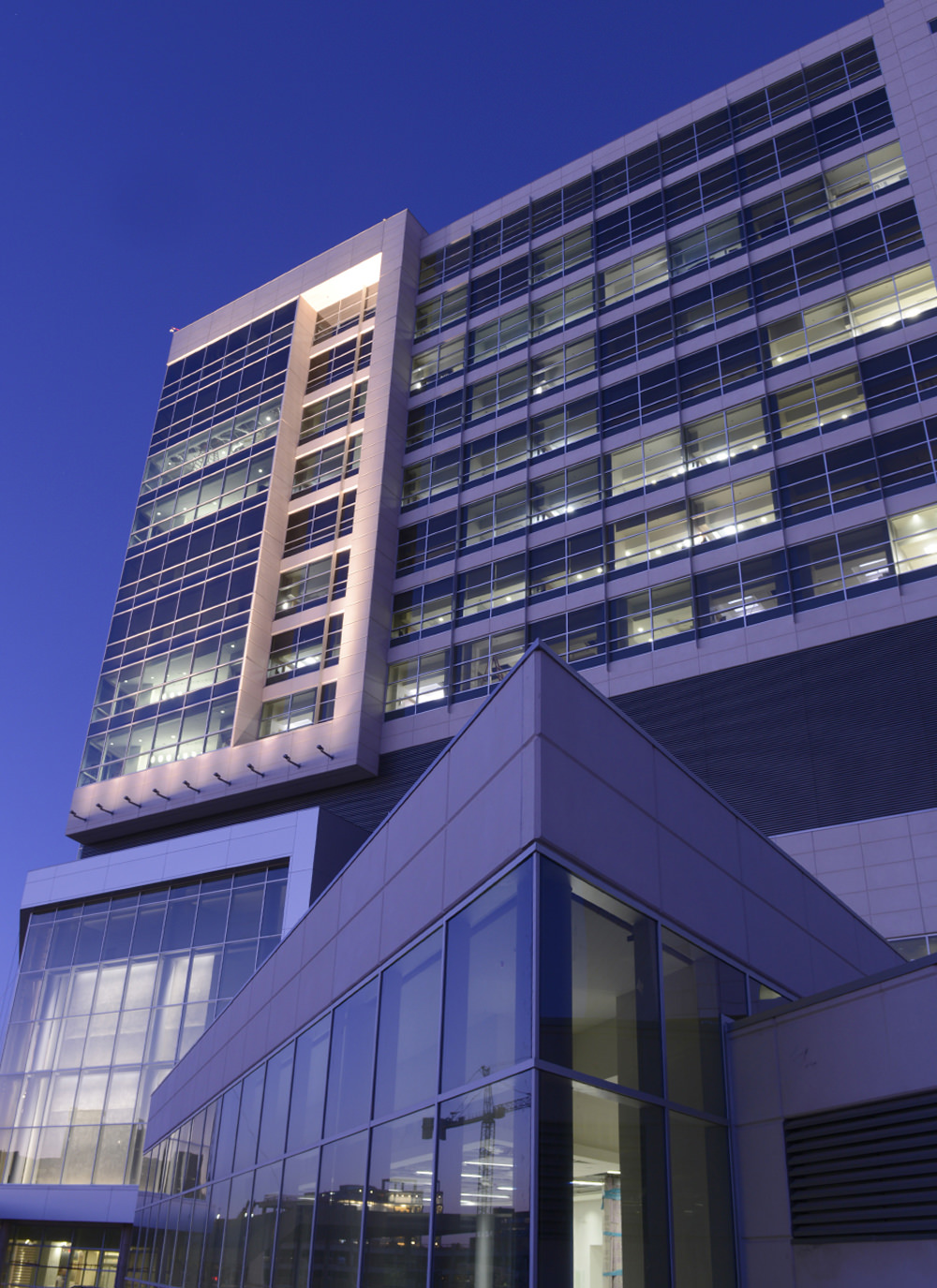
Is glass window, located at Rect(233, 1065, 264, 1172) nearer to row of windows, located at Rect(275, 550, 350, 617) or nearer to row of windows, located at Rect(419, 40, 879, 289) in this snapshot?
row of windows, located at Rect(275, 550, 350, 617)

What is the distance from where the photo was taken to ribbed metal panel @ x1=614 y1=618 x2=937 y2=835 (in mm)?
30844

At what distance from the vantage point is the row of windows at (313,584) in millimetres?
47906

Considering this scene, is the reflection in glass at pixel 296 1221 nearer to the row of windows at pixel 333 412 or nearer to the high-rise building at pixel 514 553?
the high-rise building at pixel 514 553

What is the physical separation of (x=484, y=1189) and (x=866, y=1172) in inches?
153

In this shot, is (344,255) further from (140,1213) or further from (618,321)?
(140,1213)

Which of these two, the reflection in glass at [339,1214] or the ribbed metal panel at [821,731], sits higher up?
the ribbed metal panel at [821,731]

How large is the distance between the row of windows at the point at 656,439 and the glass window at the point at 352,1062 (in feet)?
101

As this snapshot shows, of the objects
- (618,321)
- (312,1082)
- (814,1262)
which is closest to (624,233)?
(618,321)

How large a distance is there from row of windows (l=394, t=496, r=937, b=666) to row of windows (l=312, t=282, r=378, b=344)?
18.7 meters

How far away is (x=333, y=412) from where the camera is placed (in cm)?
5403

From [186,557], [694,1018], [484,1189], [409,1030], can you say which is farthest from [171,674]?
[484,1189]

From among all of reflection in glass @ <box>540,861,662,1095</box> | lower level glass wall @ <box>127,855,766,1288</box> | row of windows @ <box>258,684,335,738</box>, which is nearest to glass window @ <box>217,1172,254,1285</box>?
lower level glass wall @ <box>127,855,766,1288</box>

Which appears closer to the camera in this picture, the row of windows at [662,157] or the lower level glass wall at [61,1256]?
the lower level glass wall at [61,1256]

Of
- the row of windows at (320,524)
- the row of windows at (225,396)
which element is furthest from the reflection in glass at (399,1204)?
the row of windows at (225,396)
